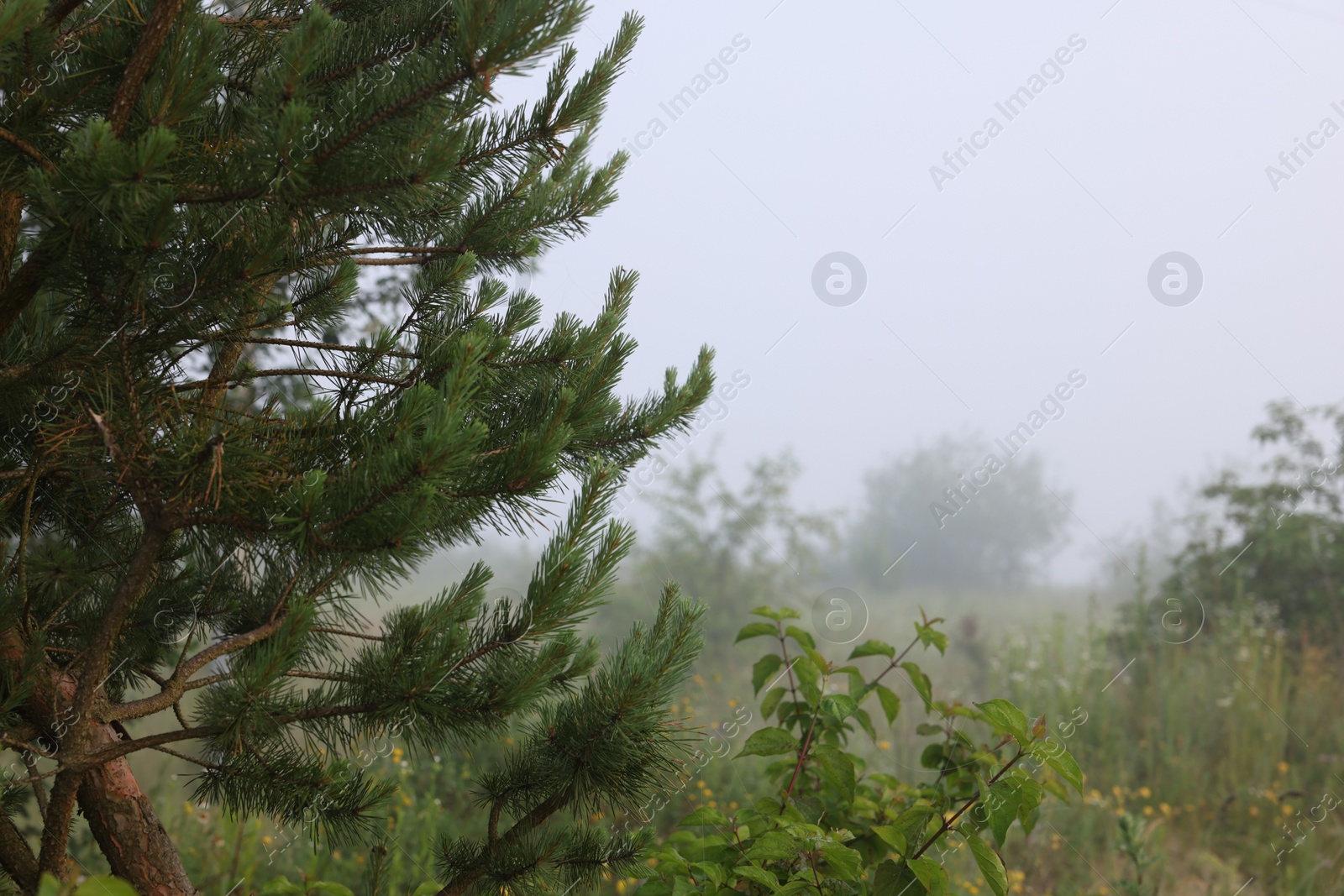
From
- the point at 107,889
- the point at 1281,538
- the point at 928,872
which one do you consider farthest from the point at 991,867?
the point at 1281,538

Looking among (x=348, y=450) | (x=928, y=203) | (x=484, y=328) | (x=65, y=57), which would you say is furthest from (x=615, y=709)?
(x=928, y=203)

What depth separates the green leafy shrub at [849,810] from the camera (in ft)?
3.82

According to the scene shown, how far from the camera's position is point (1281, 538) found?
4633 mm

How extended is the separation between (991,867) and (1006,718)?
0.66 ft

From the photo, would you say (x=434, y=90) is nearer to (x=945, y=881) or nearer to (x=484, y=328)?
(x=484, y=328)

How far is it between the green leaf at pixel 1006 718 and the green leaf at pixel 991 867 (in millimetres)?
157

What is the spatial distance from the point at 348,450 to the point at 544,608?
361 millimetres

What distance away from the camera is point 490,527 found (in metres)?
1.24
